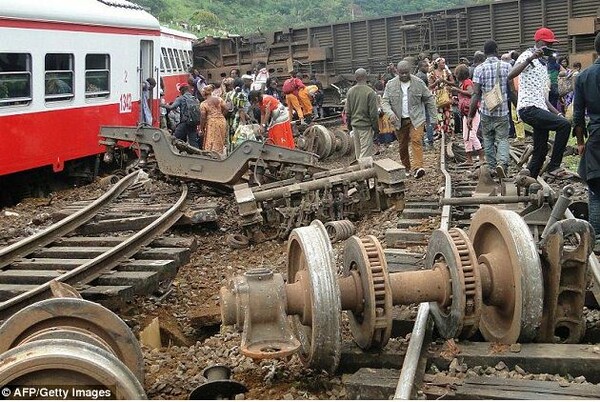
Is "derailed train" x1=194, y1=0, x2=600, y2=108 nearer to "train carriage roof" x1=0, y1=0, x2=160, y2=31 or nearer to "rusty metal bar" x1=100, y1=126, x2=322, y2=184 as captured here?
"train carriage roof" x1=0, y1=0, x2=160, y2=31

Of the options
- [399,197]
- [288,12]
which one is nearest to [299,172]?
[399,197]

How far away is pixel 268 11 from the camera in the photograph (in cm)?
5541

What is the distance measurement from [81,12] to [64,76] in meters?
1.16

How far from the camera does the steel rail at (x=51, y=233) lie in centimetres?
686

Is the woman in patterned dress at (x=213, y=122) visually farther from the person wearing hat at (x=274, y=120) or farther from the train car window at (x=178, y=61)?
the train car window at (x=178, y=61)

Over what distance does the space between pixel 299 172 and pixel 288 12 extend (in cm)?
4711

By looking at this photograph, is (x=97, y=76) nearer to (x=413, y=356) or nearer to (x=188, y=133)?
(x=188, y=133)

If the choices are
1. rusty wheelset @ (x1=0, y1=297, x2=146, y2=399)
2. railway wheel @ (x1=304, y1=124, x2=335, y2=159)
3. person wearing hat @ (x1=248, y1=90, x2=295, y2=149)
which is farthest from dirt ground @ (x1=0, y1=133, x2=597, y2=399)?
railway wheel @ (x1=304, y1=124, x2=335, y2=159)

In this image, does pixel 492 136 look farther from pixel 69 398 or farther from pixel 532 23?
pixel 532 23

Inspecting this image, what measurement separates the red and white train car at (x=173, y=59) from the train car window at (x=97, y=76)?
6005 millimetres

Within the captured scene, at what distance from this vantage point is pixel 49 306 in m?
3.44

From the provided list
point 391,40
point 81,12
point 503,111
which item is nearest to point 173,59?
point 391,40

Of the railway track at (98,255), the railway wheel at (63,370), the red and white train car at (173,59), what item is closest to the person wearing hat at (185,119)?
the railway track at (98,255)

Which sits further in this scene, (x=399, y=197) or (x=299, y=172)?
(x=299, y=172)
